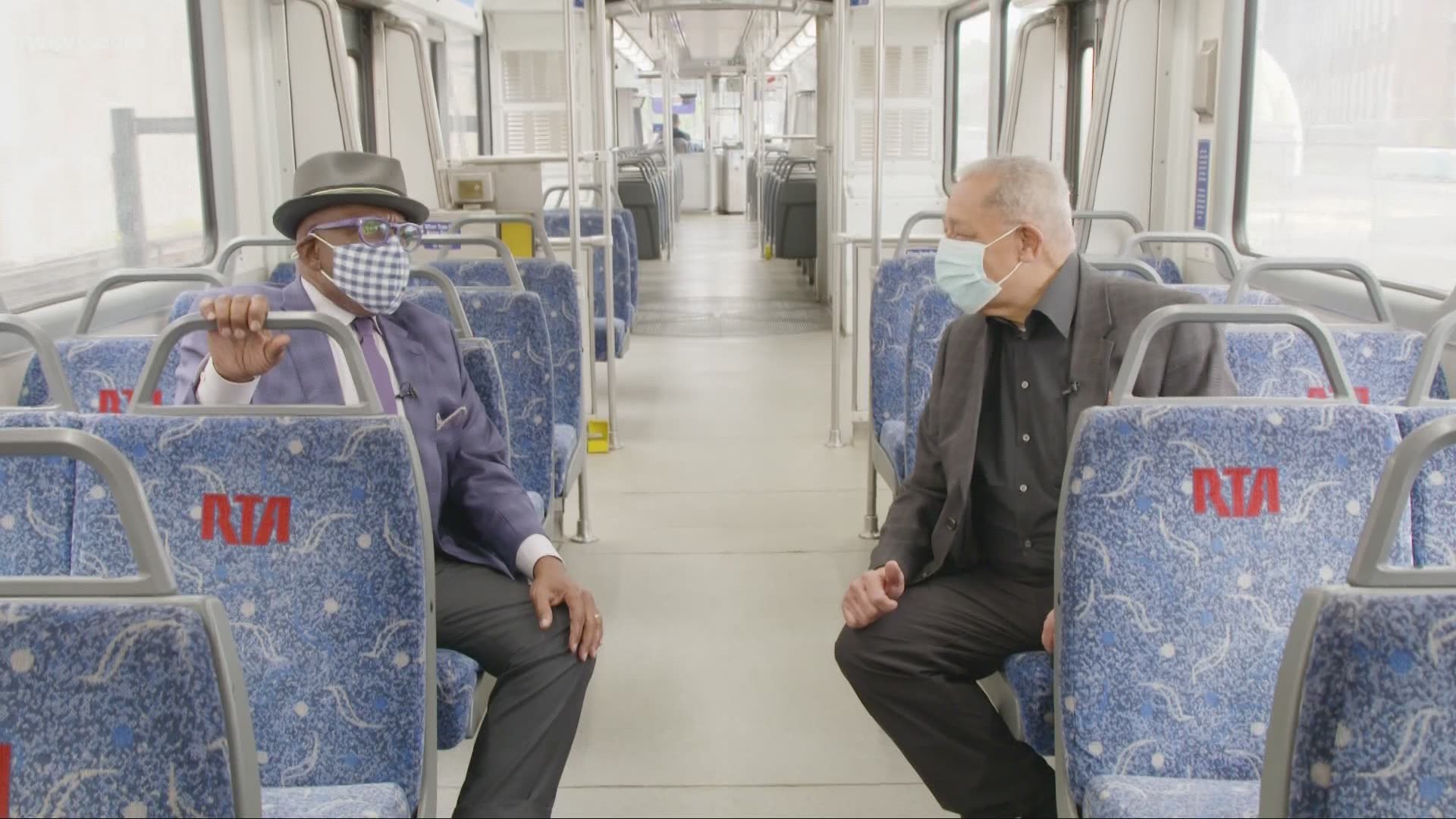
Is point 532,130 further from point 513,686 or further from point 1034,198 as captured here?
point 513,686

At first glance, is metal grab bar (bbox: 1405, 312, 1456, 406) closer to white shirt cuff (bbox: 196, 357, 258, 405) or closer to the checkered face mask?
the checkered face mask

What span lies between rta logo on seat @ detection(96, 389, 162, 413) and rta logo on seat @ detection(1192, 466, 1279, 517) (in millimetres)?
2401

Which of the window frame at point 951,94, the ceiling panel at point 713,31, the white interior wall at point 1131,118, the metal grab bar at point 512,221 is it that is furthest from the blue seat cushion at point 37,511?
the ceiling panel at point 713,31

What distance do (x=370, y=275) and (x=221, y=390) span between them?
0.36 meters

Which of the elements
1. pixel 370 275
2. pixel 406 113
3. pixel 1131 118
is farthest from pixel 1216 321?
pixel 406 113

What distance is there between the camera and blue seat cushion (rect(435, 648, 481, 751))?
2.15 meters

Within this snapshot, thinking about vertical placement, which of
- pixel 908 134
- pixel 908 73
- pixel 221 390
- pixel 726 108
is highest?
pixel 726 108

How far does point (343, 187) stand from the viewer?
2484 mm

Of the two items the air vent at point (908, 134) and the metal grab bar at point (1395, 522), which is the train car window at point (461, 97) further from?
the metal grab bar at point (1395, 522)

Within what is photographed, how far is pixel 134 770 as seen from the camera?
47.5 inches

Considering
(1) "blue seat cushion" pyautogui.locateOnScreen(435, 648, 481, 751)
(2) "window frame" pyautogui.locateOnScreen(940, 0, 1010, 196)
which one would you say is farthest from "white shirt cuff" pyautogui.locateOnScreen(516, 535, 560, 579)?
(2) "window frame" pyautogui.locateOnScreen(940, 0, 1010, 196)

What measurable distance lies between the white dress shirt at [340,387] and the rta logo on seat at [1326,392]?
68.1 inches

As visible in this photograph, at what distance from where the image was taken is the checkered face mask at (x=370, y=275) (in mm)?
2412

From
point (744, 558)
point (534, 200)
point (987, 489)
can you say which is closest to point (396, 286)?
point (987, 489)
